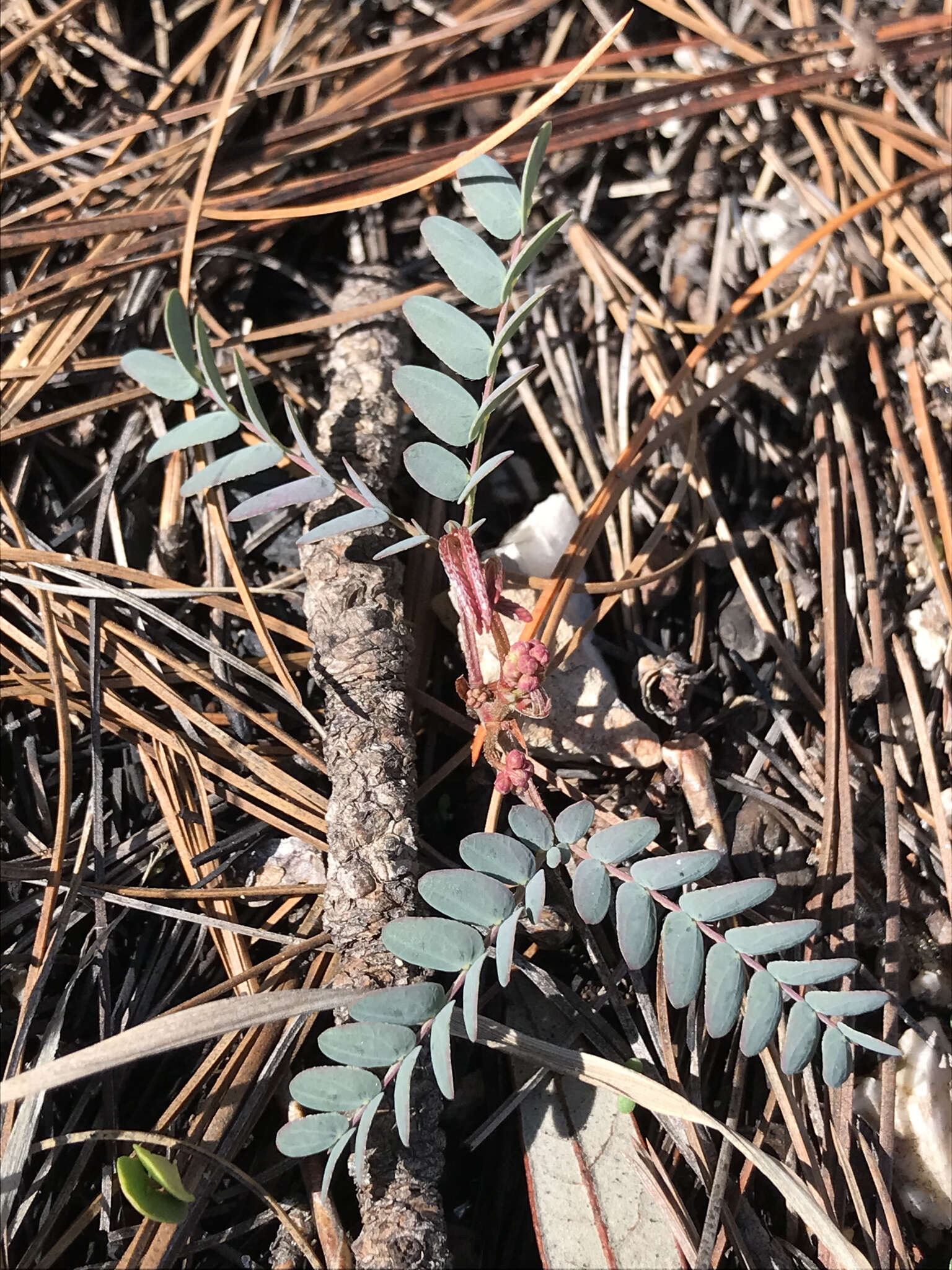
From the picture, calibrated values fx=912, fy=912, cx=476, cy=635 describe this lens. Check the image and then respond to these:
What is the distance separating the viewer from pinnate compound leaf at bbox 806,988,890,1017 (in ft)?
4.02

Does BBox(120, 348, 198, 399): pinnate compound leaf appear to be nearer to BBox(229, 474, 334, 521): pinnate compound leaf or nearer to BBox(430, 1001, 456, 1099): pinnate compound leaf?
BBox(229, 474, 334, 521): pinnate compound leaf

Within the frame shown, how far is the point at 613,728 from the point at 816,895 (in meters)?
0.46

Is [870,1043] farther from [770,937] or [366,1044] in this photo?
[366,1044]

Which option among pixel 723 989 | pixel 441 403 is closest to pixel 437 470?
pixel 441 403

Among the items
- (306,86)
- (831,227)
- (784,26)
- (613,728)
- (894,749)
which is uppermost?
(306,86)

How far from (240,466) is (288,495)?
0.08 m

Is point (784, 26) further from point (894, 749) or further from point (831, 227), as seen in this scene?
point (894, 749)

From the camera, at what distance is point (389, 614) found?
5.27 feet

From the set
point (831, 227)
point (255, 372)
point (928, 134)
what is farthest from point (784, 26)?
point (255, 372)

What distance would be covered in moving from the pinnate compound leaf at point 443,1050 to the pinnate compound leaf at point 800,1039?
18.2 inches

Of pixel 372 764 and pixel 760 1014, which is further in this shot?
pixel 372 764

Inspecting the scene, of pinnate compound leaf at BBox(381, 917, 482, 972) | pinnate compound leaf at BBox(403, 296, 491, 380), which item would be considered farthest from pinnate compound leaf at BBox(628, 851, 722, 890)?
pinnate compound leaf at BBox(403, 296, 491, 380)

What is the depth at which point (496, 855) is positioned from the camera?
1.32m

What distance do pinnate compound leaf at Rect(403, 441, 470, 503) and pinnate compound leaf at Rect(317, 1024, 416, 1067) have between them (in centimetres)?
75
